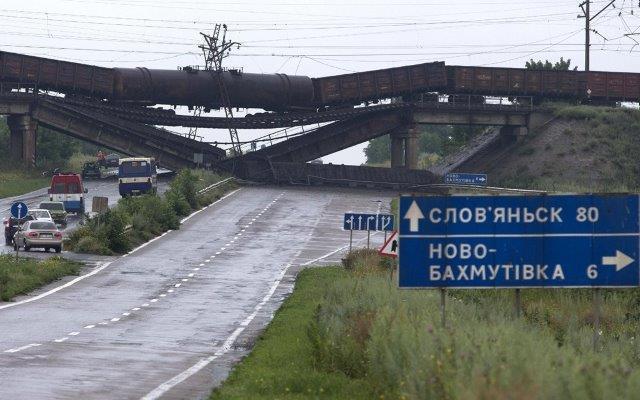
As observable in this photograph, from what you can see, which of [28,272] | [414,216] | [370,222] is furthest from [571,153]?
[414,216]

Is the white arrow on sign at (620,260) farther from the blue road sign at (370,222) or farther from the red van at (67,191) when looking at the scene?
the red van at (67,191)

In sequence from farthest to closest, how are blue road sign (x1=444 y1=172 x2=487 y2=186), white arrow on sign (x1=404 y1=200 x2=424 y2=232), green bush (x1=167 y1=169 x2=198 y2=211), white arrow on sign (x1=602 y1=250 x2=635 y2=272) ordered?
green bush (x1=167 y1=169 x2=198 y2=211) → blue road sign (x1=444 y1=172 x2=487 y2=186) → white arrow on sign (x1=404 y1=200 x2=424 y2=232) → white arrow on sign (x1=602 y1=250 x2=635 y2=272)

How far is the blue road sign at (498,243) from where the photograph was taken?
18.5 meters

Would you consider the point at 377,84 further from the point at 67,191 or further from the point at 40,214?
the point at 40,214

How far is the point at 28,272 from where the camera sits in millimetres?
44656

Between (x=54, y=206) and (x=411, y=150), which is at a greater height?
(x=411, y=150)

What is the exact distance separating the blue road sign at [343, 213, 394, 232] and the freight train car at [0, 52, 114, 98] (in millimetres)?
54532

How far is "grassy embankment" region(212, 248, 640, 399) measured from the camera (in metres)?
11.8

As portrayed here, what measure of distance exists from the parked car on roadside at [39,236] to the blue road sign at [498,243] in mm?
37898

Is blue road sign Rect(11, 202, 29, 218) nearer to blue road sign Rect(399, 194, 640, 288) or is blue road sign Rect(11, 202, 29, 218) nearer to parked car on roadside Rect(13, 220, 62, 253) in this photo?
parked car on roadside Rect(13, 220, 62, 253)

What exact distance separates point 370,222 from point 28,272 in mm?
11753

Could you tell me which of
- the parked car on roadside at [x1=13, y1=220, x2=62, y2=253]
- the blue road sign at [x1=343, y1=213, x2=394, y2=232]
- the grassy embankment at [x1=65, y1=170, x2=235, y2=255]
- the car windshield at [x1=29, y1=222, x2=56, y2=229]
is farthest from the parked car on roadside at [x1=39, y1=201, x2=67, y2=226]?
the blue road sign at [x1=343, y1=213, x2=394, y2=232]

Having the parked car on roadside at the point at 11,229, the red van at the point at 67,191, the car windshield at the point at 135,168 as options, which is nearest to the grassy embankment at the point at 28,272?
the parked car on roadside at the point at 11,229

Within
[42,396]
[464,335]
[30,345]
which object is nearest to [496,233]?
[464,335]
